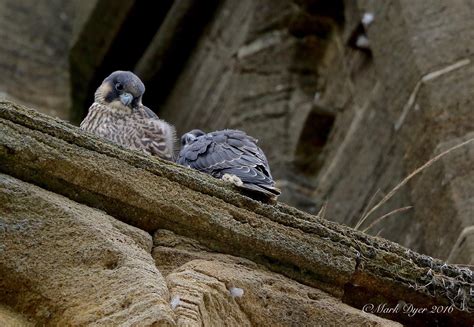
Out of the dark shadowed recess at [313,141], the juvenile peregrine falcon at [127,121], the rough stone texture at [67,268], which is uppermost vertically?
the dark shadowed recess at [313,141]

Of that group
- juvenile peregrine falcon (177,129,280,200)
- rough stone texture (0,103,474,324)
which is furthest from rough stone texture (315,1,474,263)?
Answer: rough stone texture (0,103,474,324)

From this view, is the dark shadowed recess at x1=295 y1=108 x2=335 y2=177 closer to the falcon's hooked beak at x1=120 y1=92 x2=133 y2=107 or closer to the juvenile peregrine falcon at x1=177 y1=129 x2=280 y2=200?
the falcon's hooked beak at x1=120 y1=92 x2=133 y2=107

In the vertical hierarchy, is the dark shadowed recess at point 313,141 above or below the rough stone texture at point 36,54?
above

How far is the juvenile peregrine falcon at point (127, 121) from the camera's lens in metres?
5.45

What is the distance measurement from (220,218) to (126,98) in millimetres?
2072

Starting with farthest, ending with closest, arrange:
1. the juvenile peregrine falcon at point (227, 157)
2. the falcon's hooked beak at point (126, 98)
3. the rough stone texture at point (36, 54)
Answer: the rough stone texture at point (36, 54) < the falcon's hooked beak at point (126, 98) < the juvenile peregrine falcon at point (227, 157)

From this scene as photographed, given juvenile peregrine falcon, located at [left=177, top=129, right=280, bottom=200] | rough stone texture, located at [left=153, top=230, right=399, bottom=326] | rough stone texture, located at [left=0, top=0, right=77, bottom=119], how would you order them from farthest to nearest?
1. rough stone texture, located at [left=0, top=0, right=77, bottom=119]
2. juvenile peregrine falcon, located at [left=177, top=129, right=280, bottom=200]
3. rough stone texture, located at [left=153, top=230, right=399, bottom=326]

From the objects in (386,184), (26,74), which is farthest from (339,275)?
(26,74)

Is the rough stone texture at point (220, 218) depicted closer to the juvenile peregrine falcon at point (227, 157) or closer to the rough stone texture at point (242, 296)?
the rough stone texture at point (242, 296)

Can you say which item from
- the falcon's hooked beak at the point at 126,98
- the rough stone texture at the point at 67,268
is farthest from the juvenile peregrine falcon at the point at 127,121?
the rough stone texture at the point at 67,268

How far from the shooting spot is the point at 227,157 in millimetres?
4887

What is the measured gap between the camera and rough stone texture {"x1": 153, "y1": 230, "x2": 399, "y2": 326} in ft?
11.4

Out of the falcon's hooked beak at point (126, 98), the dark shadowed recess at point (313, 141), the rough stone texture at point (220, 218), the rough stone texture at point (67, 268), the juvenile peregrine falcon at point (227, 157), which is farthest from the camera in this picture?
the dark shadowed recess at point (313, 141)

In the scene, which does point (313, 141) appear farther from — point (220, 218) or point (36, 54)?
point (220, 218)
